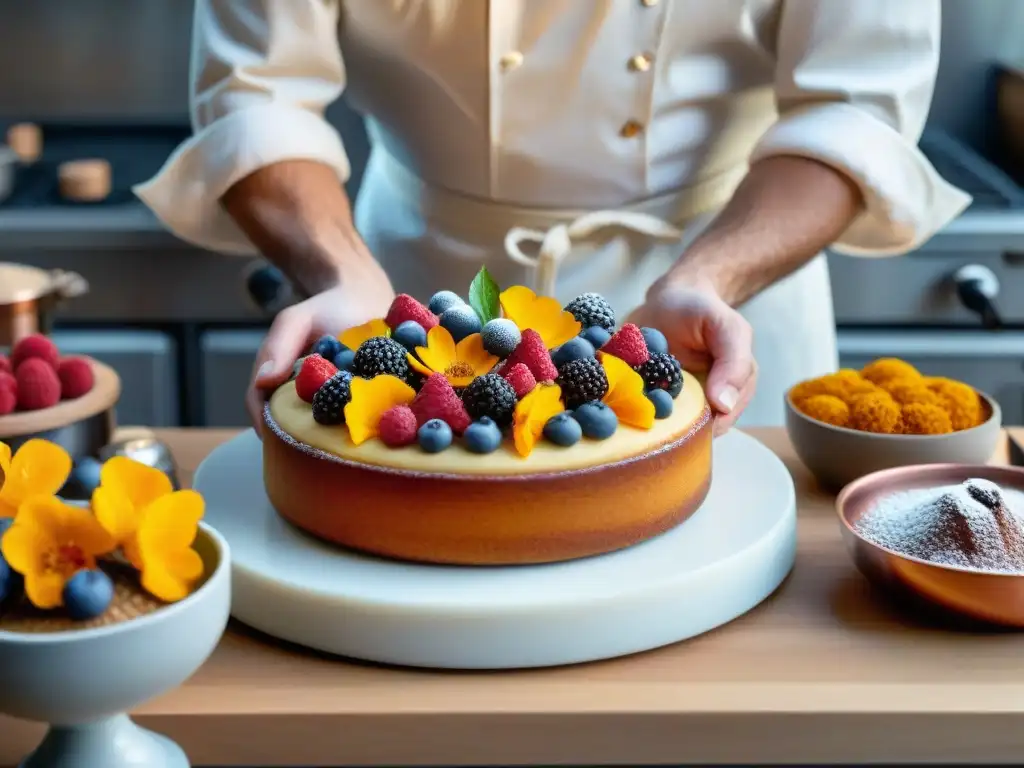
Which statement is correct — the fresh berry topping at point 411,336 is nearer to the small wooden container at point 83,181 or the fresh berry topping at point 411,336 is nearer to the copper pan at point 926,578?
the copper pan at point 926,578

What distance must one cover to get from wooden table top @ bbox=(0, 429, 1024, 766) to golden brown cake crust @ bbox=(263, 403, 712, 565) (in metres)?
0.09

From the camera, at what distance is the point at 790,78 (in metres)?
1.52

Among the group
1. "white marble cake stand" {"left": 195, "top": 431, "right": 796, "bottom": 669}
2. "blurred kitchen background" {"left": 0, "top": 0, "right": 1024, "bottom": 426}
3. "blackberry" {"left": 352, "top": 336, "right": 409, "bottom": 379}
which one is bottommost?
"blurred kitchen background" {"left": 0, "top": 0, "right": 1024, "bottom": 426}

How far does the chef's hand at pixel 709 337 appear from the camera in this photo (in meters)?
1.20

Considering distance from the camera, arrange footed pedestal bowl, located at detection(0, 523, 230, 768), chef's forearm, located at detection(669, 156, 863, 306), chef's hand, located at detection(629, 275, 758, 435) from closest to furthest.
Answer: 1. footed pedestal bowl, located at detection(0, 523, 230, 768)
2. chef's hand, located at detection(629, 275, 758, 435)
3. chef's forearm, located at detection(669, 156, 863, 306)

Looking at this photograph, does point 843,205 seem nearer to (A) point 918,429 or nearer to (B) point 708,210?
Result: (B) point 708,210

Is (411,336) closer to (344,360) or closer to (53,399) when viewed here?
(344,360)

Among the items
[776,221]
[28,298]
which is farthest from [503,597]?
[28,298]

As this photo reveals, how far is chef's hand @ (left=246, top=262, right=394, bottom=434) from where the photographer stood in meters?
1.18

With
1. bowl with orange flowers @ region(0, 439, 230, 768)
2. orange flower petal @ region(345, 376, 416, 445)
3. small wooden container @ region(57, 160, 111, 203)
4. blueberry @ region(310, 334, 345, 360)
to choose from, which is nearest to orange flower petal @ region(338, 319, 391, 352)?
blueberry @ region(310, 334, 345, 360)

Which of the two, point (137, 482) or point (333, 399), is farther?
point (333, 399)

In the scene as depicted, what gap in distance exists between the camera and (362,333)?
115cm

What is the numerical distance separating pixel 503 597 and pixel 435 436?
0.12 meters

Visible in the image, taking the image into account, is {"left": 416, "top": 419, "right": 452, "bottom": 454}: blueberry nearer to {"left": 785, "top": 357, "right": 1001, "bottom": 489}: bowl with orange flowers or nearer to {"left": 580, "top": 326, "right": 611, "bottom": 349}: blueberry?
{"left": 580, "top": 326, "right": 611, "bottom": 349}: blueberry
